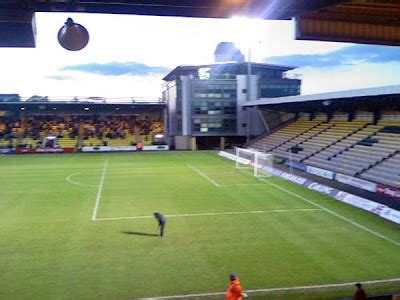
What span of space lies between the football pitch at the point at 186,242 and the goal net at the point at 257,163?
534 centimetres

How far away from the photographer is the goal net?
112ft

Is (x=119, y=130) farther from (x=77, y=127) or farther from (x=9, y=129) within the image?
(x=9, y=129)

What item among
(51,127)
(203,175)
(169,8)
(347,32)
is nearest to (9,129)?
(51,127)

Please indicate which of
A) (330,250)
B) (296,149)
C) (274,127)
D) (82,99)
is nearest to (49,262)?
(330,250)

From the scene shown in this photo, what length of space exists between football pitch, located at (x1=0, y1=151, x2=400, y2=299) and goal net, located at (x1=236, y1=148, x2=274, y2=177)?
17.5ft

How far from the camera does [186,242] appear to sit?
15.9 m

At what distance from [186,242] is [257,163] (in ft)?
75.0

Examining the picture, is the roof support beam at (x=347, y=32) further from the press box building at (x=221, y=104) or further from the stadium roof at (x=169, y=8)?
the press box building at (x=221, y=104)

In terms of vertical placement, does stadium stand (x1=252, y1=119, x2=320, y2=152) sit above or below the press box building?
below

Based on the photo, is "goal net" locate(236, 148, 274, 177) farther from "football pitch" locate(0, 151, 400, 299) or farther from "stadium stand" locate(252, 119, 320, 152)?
"football pitch" locate(0, 151, 400, 299)

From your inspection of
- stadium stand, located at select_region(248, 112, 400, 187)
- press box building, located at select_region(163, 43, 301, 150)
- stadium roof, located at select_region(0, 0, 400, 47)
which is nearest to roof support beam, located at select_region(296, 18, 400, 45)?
stadium roof, located at select_region(0, 0, 400, 47)

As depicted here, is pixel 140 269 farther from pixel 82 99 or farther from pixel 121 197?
pixel 82 99

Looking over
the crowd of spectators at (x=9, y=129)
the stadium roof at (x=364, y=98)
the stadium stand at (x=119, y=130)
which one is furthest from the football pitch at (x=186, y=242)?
the crowd of spectators at (x=9, y=129)

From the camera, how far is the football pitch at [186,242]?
12016 millimetres
